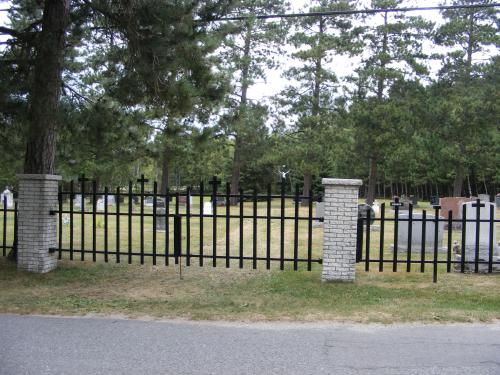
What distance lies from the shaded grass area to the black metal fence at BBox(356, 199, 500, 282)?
0.41m

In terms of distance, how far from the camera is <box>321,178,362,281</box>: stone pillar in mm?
7773

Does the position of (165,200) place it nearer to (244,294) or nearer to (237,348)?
(244,294)


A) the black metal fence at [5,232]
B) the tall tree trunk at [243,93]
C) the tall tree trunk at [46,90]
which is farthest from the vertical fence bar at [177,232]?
the tall tree trunk at [243,93]

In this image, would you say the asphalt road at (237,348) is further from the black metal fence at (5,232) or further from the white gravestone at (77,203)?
the white gravestone at (77,203)

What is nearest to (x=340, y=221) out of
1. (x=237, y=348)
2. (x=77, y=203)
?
(x=237, y=348)

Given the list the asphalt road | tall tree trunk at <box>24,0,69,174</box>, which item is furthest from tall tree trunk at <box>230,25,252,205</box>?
the asphalt road

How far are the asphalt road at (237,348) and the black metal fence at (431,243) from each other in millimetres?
2080

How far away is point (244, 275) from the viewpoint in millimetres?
8867

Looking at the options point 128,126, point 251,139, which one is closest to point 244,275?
point 128,126

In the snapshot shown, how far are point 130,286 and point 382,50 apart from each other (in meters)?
25.8

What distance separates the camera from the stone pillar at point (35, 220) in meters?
8.54

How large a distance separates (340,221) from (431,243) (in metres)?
5.94

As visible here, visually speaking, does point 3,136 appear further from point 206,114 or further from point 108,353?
point 108,353

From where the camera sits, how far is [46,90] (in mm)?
8094
